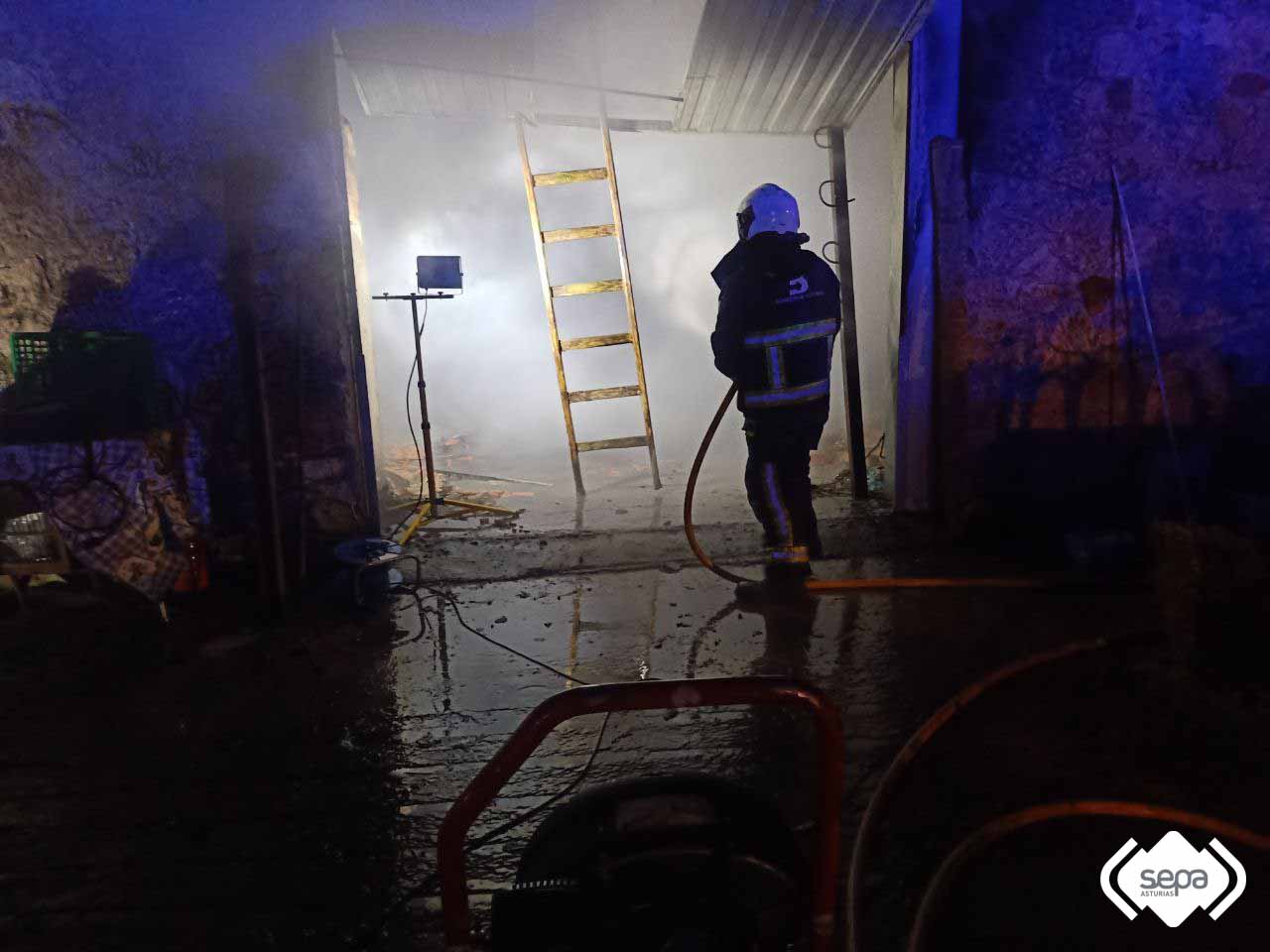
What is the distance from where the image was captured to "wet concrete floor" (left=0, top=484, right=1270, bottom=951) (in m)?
1.68

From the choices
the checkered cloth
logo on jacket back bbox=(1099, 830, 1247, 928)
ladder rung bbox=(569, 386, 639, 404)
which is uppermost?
ladder rung bbox=(569, 386, 639, 404)

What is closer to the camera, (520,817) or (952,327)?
(520,817)

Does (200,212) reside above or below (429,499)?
above

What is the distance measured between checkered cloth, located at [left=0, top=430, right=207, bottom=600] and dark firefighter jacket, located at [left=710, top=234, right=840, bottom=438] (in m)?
3.54

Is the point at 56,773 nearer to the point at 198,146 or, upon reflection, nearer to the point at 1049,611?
the point at 198,146

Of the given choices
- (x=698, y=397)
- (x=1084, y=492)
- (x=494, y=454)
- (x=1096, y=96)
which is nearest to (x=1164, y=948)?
(x=1084, y=492)

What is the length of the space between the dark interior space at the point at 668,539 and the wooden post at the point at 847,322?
0.05 m

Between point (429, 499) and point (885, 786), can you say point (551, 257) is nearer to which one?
point (429, 499)

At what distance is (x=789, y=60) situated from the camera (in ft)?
16.8

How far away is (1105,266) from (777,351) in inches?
104

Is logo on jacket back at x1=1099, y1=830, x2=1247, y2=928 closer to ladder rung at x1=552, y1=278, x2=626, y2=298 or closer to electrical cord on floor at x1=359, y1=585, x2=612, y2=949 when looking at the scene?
electrical cord on floor at x1=359, y1=585, x2=612, y2=949

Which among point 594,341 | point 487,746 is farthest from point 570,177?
point 487,746

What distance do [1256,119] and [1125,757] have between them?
4763 millimetres

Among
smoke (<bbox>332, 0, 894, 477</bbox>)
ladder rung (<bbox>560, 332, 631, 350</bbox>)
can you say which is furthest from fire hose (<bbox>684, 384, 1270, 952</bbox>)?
smoke (<bbox>332, 0, 894, 477</bbox>)
